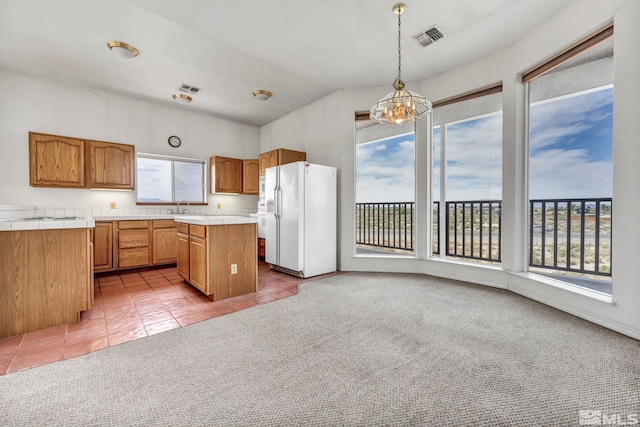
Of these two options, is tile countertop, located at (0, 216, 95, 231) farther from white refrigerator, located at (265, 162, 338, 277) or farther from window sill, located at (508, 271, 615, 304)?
window sill, located at (508, 271, 615, 304)

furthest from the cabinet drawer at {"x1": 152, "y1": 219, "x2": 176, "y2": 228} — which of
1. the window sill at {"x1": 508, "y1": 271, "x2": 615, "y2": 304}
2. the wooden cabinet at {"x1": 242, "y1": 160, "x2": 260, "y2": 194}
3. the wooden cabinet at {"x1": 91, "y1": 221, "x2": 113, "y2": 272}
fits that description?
the window sill at {"x1": 508, "y1": 271, "x2": 615, "y2": 304}

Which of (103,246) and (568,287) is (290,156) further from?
(568,287)

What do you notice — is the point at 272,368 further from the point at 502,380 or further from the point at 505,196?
the point at 505,196

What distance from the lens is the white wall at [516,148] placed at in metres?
2.15

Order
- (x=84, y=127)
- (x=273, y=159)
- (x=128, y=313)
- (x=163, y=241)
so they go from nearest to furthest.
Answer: (x=128, y=313), (x=84, y=127), (x=163, y=241), (x=273, y=159)

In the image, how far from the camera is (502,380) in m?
1.55

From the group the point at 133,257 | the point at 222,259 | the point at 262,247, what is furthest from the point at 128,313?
the point at 262,247

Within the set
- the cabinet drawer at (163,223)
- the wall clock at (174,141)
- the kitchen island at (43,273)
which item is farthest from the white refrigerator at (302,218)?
the kitchen island at (43,273)

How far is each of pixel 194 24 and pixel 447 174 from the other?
3.71m

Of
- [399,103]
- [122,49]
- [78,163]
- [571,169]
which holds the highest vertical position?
[122,49]

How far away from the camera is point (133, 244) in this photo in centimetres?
424

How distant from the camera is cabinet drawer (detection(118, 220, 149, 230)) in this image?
4152mm

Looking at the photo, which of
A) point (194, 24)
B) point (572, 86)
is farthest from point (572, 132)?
point (194, 24)

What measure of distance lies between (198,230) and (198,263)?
39cm
